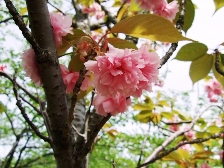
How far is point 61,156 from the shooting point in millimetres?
595

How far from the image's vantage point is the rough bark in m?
0.58

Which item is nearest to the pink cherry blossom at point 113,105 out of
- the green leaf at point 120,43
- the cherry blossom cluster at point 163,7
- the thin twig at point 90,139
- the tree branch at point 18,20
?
the thin twig at point 90,139

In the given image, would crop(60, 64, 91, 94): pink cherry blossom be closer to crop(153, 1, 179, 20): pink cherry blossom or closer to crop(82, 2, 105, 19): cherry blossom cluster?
crop(153, 1, 179, 20): pink cherry blossom

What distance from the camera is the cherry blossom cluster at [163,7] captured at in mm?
1088

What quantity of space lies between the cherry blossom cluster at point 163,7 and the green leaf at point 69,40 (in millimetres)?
497

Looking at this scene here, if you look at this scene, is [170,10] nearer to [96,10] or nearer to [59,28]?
[59,28]

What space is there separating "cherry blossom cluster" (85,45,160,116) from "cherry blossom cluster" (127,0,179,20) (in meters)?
0.56

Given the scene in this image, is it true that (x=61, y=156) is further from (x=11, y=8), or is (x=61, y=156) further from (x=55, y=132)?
(x=11, y=8)

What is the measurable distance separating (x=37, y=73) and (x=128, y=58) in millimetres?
215

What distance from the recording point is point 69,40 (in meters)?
0.68

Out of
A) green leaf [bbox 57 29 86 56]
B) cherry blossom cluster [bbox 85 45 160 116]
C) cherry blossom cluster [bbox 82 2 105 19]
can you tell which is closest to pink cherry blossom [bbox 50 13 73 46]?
green leaf [bbox 57 29 86 56]

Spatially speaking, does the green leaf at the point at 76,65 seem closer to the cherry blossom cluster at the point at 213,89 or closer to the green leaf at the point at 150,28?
the green leaf at the point at 150,28

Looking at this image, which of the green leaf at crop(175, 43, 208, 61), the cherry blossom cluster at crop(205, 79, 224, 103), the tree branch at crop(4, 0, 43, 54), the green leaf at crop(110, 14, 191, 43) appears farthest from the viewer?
the cherry blossom cluster at crop(205, 79, 224, 103)

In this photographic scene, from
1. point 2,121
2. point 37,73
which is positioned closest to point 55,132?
point 37,73
